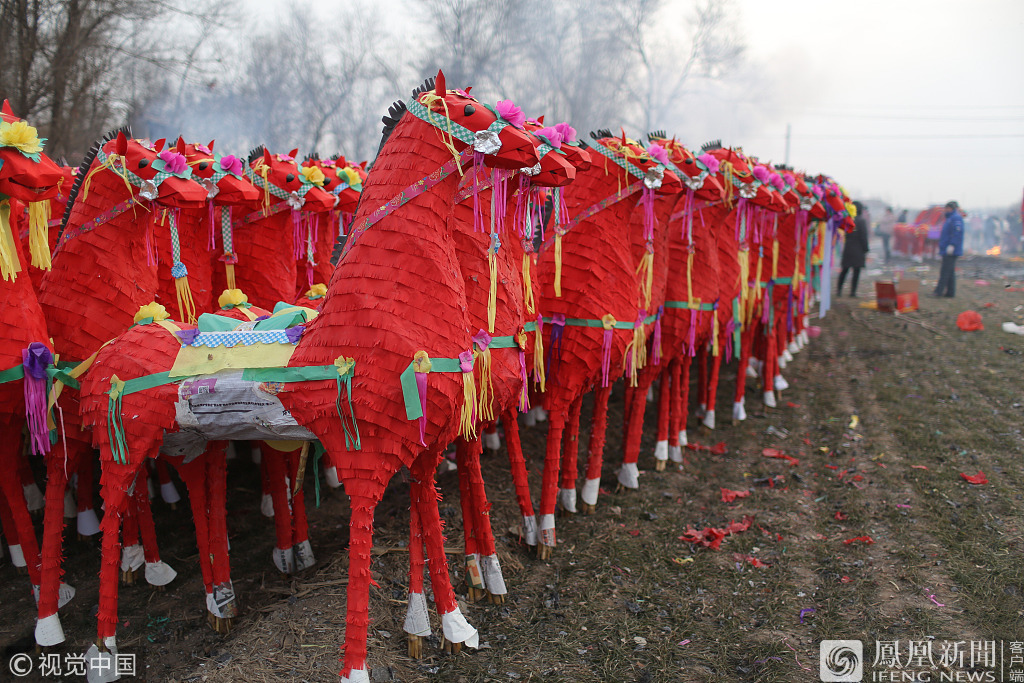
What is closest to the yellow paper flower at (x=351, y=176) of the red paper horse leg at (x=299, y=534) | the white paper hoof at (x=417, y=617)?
the red paper horse leg at (x=299, y=534)

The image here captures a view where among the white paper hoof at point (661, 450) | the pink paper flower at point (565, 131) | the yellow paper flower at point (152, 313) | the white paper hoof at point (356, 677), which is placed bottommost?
the white paper hoof at point (356, 677)

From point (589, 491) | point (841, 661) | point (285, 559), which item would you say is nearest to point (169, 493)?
point (285, 559)

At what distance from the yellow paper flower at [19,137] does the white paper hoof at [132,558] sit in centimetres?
235

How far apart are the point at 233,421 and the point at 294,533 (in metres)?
1.44

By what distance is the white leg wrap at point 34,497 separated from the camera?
4.37 meters

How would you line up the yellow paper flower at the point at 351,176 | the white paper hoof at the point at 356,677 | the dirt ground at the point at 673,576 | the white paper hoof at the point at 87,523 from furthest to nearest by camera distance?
1. the yellow paper flower at the point at 351,176
2. the white paper hoof at the point at 87,523
3. the dirt ground at the point at 673,576
4. the white paper hoof at the point at 356,677

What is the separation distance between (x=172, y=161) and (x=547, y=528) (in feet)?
9.84

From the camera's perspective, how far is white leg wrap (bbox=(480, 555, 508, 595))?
3477 millimetres

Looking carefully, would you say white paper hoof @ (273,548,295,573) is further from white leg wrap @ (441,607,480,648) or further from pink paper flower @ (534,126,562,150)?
pink paper flower @ (534,126,562,150)

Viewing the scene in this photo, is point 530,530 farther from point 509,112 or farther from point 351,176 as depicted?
point 351,176

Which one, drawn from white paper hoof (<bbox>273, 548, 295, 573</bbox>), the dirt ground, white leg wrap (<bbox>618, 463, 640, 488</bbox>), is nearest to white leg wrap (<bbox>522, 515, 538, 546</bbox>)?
the dirt ground

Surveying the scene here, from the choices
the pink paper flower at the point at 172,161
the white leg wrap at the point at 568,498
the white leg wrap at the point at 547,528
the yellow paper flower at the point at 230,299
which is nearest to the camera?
the pink paper flower at the point at 172,161

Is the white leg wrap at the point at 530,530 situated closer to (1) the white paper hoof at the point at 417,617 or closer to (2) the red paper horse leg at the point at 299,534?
(1) the white paper hoof at the point at 417,617

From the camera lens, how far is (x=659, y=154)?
14.2 feet
